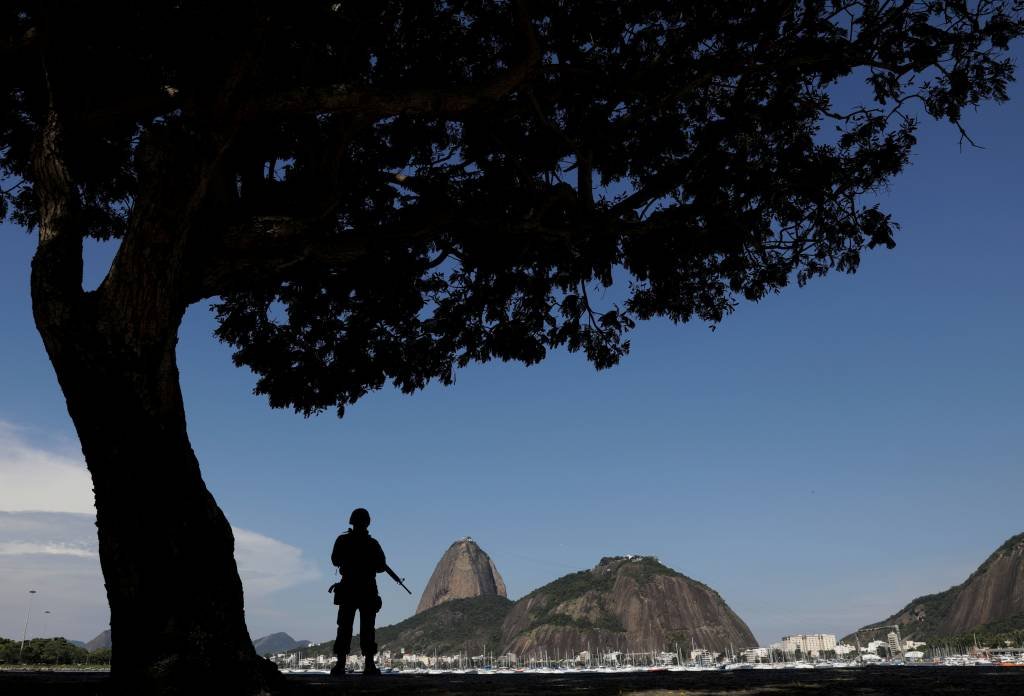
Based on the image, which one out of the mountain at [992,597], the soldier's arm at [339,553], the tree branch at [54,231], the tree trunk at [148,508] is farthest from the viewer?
the mountain at [992,597]

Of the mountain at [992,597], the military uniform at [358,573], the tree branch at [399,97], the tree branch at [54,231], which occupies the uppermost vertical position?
the tree branch at [399,97]

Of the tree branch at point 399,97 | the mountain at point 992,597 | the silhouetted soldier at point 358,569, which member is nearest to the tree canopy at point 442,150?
the tree branch at point 399,97

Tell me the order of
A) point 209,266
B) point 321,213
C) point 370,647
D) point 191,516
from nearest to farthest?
point 191,516
point 209,266
point 321,213
point 370,647

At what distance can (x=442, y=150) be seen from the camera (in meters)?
11.7

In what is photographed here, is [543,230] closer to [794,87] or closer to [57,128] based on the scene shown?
[794,87]

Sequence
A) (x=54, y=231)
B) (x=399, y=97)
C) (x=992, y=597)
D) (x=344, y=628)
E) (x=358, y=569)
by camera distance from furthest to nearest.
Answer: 1. (x=992, y=597)
2. (x=344, y=628)
3. (x=358, y=569)
4. (x=399, y=97)
5. (x=54, y=231)

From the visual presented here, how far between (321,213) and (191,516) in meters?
3.98

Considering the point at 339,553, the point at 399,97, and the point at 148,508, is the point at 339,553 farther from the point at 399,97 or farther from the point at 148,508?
the point at 399,97

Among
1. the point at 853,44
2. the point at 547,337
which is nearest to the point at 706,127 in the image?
the point at 853,44

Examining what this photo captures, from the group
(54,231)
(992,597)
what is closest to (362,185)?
(54,231)

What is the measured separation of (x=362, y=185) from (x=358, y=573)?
6039mm

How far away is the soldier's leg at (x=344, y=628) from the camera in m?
9.33

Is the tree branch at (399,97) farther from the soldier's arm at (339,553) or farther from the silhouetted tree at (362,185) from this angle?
the soldier's arm at (339,553)

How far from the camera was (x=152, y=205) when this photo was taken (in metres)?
6.48
